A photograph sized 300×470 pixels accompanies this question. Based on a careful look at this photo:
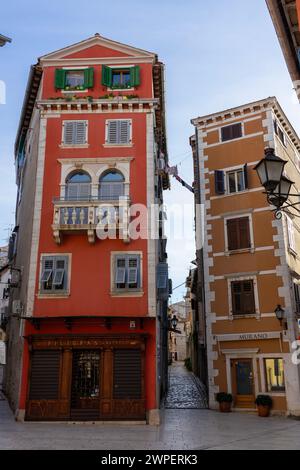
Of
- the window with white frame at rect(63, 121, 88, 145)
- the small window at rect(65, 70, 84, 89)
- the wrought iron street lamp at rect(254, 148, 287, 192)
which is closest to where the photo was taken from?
the wrought iron street lamp at rect(254, 148, 287, 192)

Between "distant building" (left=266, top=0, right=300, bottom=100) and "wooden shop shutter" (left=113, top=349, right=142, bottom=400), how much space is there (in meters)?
12.7

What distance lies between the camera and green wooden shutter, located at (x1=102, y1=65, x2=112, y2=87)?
23.3 m

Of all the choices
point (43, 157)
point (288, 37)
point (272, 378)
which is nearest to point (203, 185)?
point (43, 157)

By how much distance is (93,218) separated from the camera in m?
20.5

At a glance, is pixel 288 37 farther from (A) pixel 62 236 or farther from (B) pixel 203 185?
(B) pixel 203 185

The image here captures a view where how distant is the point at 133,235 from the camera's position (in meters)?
20.9

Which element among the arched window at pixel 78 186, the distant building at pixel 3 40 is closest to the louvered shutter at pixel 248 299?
the arched window at pixel 78 186

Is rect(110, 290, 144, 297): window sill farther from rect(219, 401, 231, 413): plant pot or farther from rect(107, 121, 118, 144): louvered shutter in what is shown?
rect(107, 121, 118, 144): louvered shutter

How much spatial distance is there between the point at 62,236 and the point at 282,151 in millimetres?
14024

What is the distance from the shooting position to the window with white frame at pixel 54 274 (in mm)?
20500

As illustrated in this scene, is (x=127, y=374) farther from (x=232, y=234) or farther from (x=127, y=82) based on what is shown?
(x=127, y=82)

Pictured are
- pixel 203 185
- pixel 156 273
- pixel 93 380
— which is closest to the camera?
pixel 93 380

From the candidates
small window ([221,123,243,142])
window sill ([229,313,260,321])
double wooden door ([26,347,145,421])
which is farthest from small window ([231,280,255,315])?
small window ([221,123,243,142])

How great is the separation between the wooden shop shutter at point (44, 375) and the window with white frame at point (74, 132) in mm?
10051
